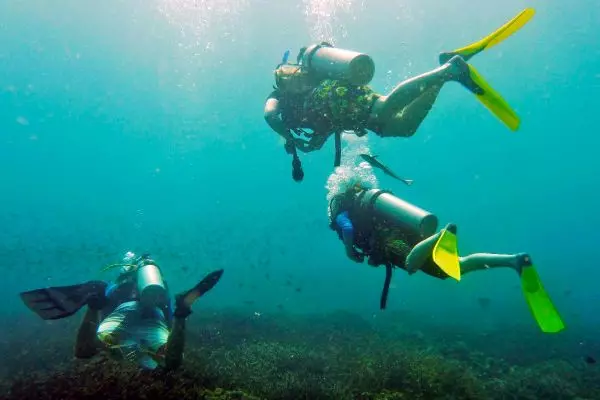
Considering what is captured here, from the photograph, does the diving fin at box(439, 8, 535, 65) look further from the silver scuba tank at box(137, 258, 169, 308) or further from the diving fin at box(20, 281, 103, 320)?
the diving fin at box(20, 281, 103, 320)

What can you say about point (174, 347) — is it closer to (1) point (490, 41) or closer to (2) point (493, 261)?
(2) point (493, 261)

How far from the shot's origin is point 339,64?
17.0 feet

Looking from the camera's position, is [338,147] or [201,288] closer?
[201,288]

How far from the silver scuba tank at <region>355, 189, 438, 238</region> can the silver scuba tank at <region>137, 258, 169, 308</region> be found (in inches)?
123

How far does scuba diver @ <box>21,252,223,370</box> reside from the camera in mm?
4578

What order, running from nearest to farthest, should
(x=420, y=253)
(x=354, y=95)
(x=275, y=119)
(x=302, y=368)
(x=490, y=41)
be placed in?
(x=420, y=253) → (x=490, y=41) → (x=354, y=95) → (x=275, y=119) → (x=302, y=368)

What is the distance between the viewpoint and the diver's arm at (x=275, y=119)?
5672 mm

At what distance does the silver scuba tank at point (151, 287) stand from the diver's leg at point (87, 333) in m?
0.73

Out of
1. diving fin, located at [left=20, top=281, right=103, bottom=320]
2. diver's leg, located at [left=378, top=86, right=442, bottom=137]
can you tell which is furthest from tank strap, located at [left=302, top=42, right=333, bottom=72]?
diving fin, located at [left=20, top=281, right=103, bottom=320]

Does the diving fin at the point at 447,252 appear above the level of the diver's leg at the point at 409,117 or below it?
below

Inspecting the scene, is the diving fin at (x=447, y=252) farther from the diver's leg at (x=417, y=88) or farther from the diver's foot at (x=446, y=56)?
the diver's foot at (x=446, y=56)

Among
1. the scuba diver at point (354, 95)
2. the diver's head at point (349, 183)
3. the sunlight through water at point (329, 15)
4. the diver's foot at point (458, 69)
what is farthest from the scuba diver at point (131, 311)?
the sunlight through water at point (329, 15)

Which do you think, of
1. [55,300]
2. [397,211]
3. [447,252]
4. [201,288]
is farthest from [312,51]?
[55,300]

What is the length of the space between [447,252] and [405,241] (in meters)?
1.13
